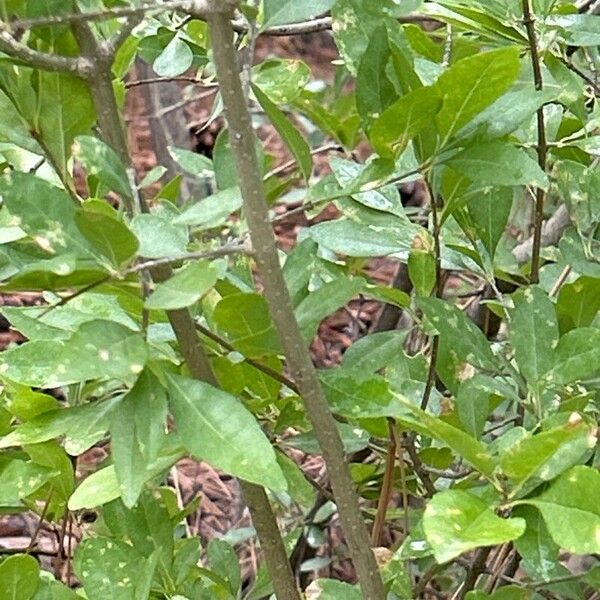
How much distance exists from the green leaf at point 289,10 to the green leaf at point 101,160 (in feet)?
0.39

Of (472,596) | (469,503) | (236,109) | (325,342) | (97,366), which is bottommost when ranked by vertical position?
(325,342)

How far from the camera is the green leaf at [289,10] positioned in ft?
1.96

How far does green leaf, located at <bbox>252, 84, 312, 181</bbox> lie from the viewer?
23.8 inches

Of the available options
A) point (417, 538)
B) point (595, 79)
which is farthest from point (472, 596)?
point (595, 79)

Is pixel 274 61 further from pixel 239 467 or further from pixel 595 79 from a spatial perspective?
pixel 239 467

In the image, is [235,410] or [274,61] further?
[274,61]

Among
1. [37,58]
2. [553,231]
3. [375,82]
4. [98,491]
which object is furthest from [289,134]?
[553,231]

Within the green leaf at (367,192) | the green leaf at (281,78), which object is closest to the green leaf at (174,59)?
the green leaf at (281,78)

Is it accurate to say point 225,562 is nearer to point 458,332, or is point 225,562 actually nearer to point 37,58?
point 458,332

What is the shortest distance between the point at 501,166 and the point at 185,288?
8.7 inches

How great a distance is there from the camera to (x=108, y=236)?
1.66 feet

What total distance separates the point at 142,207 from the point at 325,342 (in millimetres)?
1512

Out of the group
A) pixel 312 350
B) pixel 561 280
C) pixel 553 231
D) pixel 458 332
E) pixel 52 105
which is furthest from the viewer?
pixel 312 350

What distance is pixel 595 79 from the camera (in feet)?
2.90
